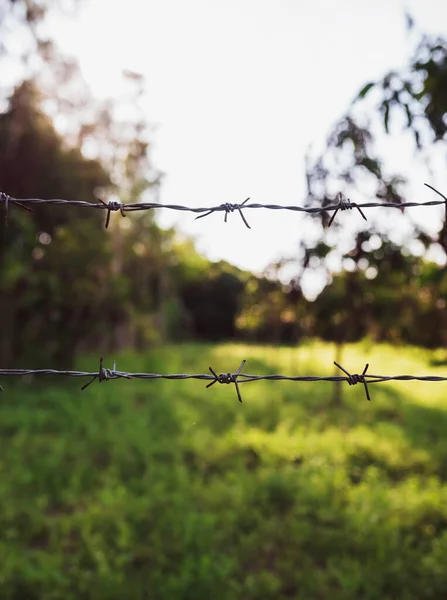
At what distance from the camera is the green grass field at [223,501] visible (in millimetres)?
3146

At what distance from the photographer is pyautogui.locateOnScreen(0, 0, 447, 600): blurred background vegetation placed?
10.4 feet

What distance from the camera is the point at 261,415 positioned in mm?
7086

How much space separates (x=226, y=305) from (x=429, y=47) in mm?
18247

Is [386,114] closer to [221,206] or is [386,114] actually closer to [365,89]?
[365,89]

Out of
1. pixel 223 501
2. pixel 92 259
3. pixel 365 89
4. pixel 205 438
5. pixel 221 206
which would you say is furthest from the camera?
pixel 92 259

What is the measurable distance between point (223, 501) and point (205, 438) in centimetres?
165

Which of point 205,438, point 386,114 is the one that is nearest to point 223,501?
point 205,438

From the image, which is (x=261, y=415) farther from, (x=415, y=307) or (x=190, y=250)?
(x=190, y=250)

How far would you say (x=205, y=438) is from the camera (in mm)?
5871

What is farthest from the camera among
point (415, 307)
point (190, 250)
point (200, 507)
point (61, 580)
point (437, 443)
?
point (190, 250)

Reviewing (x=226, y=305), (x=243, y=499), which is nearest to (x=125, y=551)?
(x=243, y=499)

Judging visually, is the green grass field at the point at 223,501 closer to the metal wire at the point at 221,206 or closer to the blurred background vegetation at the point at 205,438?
the blurred background vegetation at the point at 205,438

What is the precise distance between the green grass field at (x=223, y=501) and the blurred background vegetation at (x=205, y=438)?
16mm

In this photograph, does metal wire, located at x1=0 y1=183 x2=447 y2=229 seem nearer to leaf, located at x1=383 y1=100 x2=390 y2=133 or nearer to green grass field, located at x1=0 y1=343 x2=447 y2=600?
leaf, located at x1=383 y1=100 x2=390 y2=133
